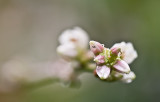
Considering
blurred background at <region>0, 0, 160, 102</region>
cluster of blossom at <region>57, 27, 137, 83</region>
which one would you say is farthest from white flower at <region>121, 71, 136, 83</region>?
blurred background at <region>0, 0, 160, 102</region>

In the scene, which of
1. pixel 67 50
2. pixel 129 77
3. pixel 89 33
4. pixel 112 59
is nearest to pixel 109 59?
pixel 112 59

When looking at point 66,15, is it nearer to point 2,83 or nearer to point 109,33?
point 109,33

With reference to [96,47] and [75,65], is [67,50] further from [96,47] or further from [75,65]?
[96,47]

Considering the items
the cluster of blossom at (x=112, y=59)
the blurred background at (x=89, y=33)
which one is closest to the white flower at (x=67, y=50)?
the cluster of blossom at (x=112, y=59)

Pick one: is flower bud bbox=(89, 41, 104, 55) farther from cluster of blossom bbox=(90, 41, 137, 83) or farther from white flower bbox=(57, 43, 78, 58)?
white flower bbox=(57, 43, 78, 58)

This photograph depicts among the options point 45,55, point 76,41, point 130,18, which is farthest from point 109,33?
point 76,41
